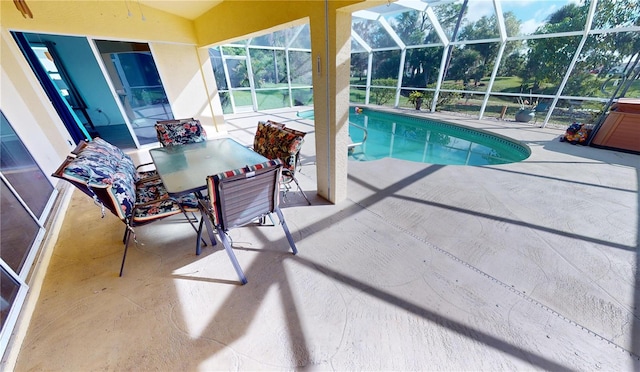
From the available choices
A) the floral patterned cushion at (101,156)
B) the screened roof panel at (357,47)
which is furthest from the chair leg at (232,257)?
the screened roof panel at (357,47)

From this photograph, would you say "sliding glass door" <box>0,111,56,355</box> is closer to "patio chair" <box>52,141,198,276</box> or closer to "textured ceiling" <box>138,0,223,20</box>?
"patio chair" <box>52,141,198,276</box>

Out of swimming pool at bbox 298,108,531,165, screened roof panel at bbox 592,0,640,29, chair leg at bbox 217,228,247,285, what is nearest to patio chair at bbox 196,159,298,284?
chair leg at bbox 217,228,247,285

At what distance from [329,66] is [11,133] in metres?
3.67

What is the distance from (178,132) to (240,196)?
2062 millimetres

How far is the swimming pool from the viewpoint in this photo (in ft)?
16.5

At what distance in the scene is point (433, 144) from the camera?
6.02m

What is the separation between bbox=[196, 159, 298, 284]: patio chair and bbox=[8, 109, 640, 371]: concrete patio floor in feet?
1.32

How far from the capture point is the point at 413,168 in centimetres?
348

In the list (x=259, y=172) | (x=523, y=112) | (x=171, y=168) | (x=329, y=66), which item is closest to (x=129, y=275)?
(x=171, y=168)

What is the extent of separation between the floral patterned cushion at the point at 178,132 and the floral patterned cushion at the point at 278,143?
88 centimetres

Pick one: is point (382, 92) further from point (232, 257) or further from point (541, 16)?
point (232, 257)

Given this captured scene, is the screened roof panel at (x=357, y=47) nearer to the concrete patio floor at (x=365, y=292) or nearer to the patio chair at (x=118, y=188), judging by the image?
the concrete patio floor at (x=365, y=292)

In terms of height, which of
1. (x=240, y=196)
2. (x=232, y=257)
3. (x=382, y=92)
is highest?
(x=382, y=92)

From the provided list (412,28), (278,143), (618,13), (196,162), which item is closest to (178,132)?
(196,162)
